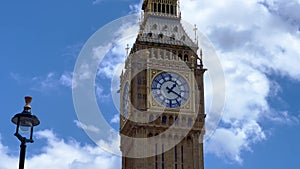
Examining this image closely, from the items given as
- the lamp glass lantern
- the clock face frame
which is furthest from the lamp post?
the clock face frame

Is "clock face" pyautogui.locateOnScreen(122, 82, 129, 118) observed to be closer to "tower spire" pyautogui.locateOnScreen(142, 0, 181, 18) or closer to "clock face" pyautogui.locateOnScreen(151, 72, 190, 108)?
"clock face" pyautogui.locateOnScreen(151, 72, 190, 108)

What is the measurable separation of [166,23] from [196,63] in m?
8.58

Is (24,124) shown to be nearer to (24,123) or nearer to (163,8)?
(24,123)

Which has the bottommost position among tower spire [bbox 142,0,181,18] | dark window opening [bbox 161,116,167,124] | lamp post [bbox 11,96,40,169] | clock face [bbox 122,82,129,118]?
lamp post [bbox 11,96,40,169]

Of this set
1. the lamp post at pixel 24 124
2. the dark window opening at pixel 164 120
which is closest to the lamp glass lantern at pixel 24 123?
the lamp post at pixel 24 124

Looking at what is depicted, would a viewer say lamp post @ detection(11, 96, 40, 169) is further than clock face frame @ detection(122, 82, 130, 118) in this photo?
No

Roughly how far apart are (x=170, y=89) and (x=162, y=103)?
8.03ft

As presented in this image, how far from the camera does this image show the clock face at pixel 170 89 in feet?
273

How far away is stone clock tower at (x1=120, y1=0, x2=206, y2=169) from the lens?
81000mm

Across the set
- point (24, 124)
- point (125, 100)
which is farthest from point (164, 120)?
point (24, 124)

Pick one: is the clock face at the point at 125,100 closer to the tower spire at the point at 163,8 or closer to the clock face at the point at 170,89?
the clock face at the point at 170,89

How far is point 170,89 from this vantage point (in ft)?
276

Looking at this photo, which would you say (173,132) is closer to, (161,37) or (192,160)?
(192,160)

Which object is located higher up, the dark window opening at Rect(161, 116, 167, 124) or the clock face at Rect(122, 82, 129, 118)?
the clock face at Rect(122, 82, 129, 118)
